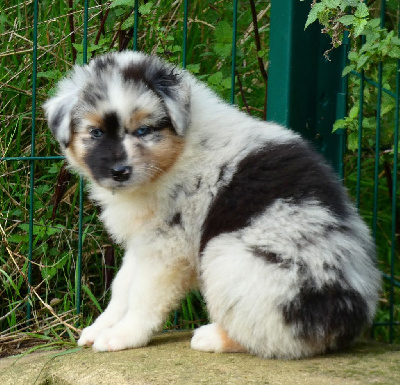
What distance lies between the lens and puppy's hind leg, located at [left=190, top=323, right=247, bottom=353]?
A: 152 inches

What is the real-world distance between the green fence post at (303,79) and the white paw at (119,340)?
1.69 meters

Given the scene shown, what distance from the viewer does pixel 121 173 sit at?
153 inches

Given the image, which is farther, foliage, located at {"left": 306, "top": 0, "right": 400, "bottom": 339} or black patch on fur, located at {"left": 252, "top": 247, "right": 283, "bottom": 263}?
foliage, located at {"left": 306, "top": 0, "right": 400, "bottom": 339}

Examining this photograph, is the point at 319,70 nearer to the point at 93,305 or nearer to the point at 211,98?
the point at 211,98

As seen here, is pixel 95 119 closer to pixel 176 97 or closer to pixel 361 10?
pixel 176 97

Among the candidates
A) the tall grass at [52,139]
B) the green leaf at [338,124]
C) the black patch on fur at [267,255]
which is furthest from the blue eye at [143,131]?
the green leaf at [338,124]

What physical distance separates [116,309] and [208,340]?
66 cm

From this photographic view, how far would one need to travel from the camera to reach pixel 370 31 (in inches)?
178

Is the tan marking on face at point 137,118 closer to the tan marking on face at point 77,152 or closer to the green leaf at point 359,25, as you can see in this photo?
the tan marking on face at point 77,152

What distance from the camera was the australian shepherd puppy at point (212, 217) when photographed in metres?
3.60

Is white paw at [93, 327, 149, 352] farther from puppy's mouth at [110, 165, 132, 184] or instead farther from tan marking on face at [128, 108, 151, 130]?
tan marking on face at [128, 108, 151, 130]

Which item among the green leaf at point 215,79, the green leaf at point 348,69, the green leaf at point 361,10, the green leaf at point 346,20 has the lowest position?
the green leaf at point 215,79

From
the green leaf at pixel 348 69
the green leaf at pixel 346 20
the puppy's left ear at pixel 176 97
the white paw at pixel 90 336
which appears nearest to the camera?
the puppy's left ear at pixel 176 97

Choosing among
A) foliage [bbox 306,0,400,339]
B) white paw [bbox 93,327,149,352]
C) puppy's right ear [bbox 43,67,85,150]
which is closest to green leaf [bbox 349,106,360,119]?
foliage [bbox 306,0,400,339]
